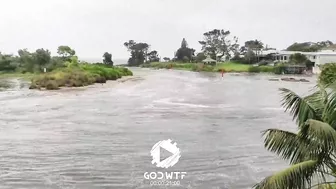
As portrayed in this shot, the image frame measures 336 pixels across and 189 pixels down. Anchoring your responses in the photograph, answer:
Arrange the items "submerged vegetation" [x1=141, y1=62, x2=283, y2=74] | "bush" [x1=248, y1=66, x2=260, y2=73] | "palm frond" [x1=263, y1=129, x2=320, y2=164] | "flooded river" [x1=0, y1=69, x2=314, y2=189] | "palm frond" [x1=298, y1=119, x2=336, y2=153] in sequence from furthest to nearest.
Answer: "bush" [x1=248, y1=66, x2=260, y2=73] < "submerged vegetation" [x1=141, y1=62, x2=283, y2=74] < "flooded river" [x1=0, y1=69, x2=314, y2=189] < "palm frond" [x1=263, y1=129, x2=320, y2=164] < "palm frond" [x1=298, y1=119, x2=336, y2=153]

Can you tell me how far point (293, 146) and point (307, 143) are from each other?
29cm

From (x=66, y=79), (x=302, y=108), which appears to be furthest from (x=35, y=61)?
(x=302, y=108)

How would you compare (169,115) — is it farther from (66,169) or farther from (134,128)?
(66,169)

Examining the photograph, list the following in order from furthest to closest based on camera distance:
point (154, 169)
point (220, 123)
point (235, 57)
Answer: point (235, 57) → point (220, 123) → point (154, 169)

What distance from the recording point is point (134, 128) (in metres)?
19.6

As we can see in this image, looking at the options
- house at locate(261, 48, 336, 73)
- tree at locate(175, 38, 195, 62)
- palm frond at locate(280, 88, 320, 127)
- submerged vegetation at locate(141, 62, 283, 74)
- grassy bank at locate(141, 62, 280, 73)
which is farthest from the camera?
tree at locate(175, 38, 195, 62)

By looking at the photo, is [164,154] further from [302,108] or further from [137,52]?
[137,52]

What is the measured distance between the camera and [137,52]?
447 ft

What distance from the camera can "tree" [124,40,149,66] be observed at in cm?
13575

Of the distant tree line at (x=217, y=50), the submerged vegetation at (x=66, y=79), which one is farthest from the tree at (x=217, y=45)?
the submerged vegetation at (x=66, y=79)

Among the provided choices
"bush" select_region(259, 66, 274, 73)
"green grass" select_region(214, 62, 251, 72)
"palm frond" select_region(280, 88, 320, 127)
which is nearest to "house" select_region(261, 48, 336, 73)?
"bush" select_region(259, 66, 274, 73)

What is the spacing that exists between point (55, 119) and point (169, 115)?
561 cm

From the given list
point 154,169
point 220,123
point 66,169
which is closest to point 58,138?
point 66,169

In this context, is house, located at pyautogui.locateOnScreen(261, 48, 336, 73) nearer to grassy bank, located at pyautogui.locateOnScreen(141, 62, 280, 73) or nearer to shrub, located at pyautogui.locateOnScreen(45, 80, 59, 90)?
grassy bank, located at pyautogui.locateOnScreen(141, 62, 280, 73)
